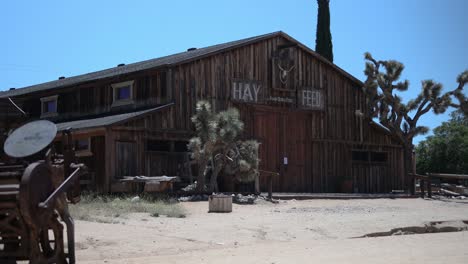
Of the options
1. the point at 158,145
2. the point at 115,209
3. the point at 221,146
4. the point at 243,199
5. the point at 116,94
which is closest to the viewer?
the point at 115,209

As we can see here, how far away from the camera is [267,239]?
44.5 feet

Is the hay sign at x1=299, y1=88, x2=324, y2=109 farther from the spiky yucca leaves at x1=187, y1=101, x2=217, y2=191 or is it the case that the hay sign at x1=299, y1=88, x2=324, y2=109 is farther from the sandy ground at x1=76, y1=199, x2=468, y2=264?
the sandy ground at x1=76, y1=199, x2=468, y2=264

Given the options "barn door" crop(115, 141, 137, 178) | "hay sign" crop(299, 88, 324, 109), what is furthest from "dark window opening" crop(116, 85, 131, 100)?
"hay sign" crop(299, 88, 324, 109)

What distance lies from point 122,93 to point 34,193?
67.0 ft

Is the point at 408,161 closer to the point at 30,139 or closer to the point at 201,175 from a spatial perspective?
the point at 201,175

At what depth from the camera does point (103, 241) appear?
1148cm

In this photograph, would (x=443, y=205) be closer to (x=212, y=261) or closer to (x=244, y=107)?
(x=244, y=107)

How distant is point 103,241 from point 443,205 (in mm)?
16790

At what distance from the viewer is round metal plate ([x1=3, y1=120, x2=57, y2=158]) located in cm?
798

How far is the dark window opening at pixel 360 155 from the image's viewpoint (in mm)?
32406

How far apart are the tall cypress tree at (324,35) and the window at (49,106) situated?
1805 cm

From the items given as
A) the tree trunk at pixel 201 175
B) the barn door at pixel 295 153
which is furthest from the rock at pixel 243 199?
the barn door at pixel 295 153

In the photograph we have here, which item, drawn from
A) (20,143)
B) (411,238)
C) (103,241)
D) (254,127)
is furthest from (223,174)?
(20,143)

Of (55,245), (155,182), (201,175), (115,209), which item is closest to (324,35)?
(201,175)
